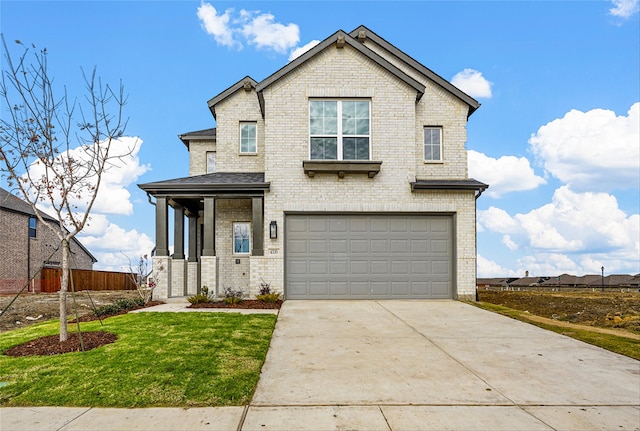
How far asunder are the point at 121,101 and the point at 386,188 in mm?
8298

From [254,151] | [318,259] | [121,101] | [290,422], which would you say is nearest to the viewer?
[290,422]

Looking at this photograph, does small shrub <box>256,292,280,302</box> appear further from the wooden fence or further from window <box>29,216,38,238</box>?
window <box>29,216,38,238</box>

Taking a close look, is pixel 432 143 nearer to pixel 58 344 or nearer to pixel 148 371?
pixel 148 371

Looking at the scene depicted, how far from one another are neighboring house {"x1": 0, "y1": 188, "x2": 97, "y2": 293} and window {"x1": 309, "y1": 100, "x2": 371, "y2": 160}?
867 inches

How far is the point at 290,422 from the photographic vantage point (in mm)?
4602

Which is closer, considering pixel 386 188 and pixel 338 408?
pixel 338 408

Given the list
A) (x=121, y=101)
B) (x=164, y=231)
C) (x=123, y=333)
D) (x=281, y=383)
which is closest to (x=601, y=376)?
(x=281, y=383)

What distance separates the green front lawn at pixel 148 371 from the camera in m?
5.26

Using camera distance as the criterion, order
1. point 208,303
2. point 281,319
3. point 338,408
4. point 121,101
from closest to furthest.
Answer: point 338,408
point 121,101
point 281,319
point 208,303

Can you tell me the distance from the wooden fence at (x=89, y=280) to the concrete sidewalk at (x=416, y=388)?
78.2ft

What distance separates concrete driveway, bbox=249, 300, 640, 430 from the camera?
15.7 feet

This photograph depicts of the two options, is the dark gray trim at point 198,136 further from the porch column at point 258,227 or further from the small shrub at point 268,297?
the small shrub at point 268,297

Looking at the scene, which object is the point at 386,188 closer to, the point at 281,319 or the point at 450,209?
the point at 450,209

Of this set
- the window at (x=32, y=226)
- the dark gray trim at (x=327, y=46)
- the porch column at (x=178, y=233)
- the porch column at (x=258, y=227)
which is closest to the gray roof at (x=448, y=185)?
the dark gray trim at (x=327, y=46)
